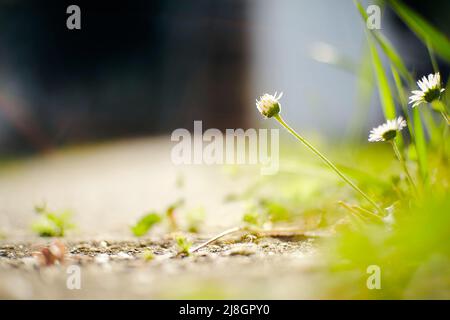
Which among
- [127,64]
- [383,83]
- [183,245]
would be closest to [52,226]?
[183,245]

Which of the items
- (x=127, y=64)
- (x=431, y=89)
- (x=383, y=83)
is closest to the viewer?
(x=431, y=89)

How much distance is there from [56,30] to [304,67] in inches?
136

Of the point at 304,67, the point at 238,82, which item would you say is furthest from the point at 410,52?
the point at 238,82

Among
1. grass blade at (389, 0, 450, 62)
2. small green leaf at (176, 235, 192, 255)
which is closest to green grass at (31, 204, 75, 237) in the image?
small green leaf at (176, 235, 192, 255)

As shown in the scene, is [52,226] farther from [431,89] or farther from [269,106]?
[431,89]

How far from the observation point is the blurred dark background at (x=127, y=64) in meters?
5.62

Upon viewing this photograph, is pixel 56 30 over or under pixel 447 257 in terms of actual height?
over

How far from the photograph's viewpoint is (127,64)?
608cm

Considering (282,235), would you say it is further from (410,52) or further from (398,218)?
(410,52)

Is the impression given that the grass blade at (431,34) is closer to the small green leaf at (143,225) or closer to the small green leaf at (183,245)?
the small green leaf at (183,245)

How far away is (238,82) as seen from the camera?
18.9 feet

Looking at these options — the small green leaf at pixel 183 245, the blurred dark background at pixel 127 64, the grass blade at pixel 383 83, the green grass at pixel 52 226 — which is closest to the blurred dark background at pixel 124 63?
the blurred dark background at pixel 127 64

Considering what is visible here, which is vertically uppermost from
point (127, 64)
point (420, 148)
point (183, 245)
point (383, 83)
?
point (127, 64)

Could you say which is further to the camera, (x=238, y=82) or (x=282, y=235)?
(x=238, y=82)
